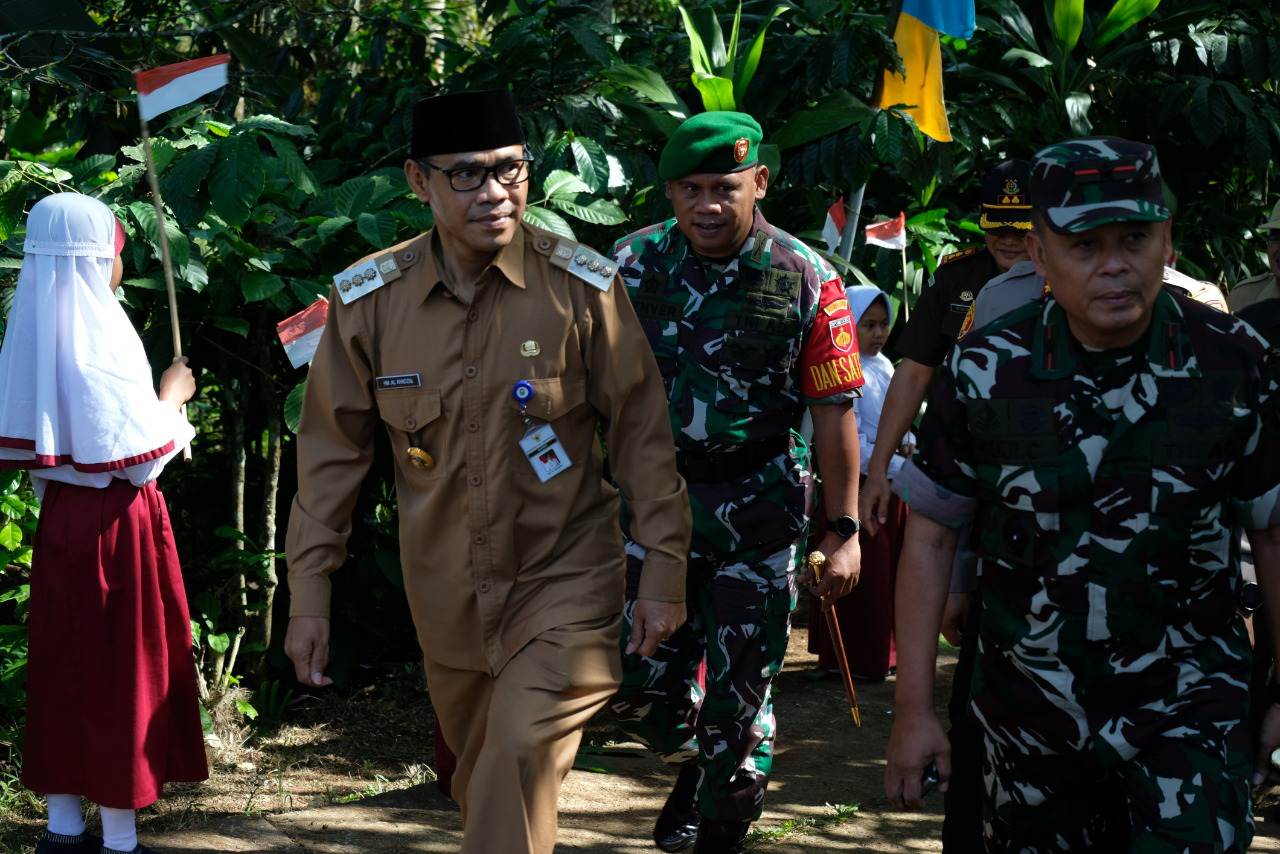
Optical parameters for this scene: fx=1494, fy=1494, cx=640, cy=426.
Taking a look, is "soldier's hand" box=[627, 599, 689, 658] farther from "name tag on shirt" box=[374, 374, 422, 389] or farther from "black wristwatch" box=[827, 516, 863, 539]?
"black wristwatch" box=[827, 516, 863, 539]

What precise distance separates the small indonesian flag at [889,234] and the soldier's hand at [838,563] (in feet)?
8.44

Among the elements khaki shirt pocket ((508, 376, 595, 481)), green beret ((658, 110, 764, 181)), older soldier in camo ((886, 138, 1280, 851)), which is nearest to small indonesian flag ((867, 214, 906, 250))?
green beret ((658, 110, 764, 181))

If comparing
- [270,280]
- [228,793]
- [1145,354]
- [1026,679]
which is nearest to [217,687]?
[228,793]

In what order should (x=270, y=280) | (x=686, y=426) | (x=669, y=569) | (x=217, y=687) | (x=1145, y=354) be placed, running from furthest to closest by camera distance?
(x=217, y=687) → (x=270, y=280) → (x=686, y=426) → (x=669, y=569) → (x=1145, y=354)

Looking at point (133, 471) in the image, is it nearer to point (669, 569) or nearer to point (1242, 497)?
point (669, 569)

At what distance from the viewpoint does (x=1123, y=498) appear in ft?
9.16

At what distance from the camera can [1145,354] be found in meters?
2.82

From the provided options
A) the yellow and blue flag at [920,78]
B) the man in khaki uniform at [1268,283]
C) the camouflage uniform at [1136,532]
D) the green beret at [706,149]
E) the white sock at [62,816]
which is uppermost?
the yellow and blue flag at [920,78]

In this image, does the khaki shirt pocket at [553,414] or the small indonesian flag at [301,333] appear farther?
the small indonesian flag at [301,333]

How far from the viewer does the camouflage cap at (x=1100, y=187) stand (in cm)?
276

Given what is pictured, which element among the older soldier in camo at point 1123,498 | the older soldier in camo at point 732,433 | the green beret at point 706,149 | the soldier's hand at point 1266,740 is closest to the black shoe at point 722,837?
the older soldier in camo at point 732,433

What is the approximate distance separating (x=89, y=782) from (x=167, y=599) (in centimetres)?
59

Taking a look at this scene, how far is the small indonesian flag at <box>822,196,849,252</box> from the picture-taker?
22.4 ft

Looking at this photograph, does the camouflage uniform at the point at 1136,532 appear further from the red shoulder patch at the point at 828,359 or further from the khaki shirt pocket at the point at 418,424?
the red shoulder patch at the point at 828,359
